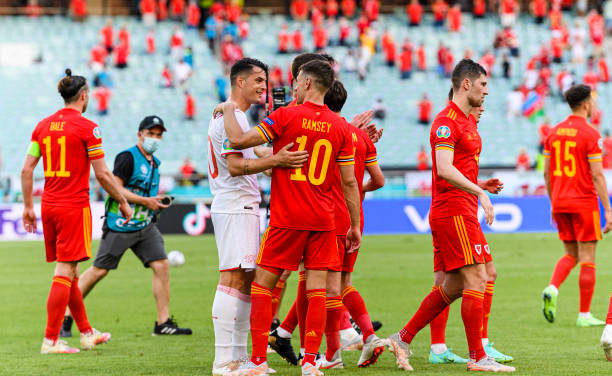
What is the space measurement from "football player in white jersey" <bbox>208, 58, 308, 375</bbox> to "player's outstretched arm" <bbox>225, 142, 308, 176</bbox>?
0.04 feet

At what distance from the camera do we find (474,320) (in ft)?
23.8

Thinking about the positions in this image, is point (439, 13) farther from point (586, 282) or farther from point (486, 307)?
point (486, 307)

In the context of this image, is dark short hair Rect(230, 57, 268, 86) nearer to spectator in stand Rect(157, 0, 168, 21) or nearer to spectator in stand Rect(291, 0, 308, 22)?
spectator in stand Rect(157, 0, 168, 21)

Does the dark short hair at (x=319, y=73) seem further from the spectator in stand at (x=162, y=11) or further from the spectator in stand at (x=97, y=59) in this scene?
the spectator in stand at (x=162, y=11)

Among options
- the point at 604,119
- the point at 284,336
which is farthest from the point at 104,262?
the point at 604,119

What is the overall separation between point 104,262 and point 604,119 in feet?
101

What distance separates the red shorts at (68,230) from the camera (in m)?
8.55

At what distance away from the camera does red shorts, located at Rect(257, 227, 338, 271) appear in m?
6.77

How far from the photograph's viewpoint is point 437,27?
41.5 meters

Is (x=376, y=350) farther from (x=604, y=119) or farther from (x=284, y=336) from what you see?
Result: (x=604, y=119)

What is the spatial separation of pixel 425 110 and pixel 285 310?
24.8 m

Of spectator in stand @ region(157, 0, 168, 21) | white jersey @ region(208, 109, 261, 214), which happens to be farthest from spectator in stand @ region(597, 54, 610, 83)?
white jersey @ region(208, 109, 261, 214)

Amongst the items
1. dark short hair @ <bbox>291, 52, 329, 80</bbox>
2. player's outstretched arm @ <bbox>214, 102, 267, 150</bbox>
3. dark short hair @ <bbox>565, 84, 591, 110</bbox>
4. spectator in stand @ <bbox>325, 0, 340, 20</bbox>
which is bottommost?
player's outstretched arm @ <bbox>214, 102, 267, 150</bbox>

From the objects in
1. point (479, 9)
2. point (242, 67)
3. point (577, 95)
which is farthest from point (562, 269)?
point (479, 9)
